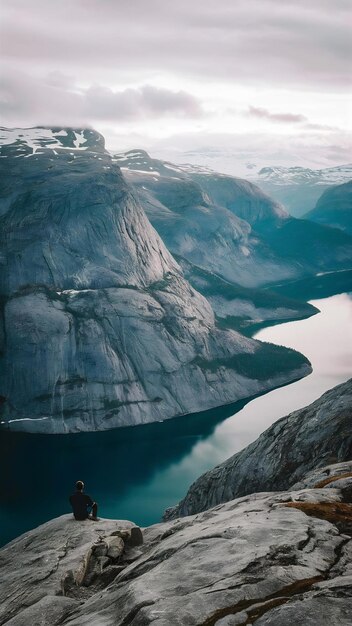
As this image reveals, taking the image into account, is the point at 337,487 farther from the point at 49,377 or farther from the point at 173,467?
the point at 49,377

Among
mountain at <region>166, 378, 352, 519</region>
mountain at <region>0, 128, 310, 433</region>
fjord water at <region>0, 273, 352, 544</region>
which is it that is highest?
mountain at <region>166, 378, 352, 519</region>

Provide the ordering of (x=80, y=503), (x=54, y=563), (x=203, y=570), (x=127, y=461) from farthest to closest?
(x=127, y=461) < (x=80, y=503) < (x=54, y=563) < (x=203, y=570)

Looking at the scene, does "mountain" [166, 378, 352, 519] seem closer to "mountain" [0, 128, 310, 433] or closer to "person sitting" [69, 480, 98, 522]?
"person sitting" [69, 480, 98, 522]

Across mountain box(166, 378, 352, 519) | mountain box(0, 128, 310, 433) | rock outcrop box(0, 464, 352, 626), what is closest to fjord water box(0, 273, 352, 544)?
mountain box(0, 128, 310, 433)

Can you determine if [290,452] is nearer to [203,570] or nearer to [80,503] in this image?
[80,503]

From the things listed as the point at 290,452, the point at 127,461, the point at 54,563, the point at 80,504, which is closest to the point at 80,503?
the point at 80,504

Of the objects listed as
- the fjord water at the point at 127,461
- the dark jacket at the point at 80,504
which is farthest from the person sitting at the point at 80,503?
the fjord water at the point at 127,461
